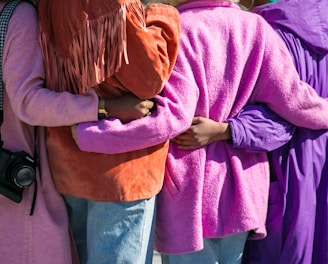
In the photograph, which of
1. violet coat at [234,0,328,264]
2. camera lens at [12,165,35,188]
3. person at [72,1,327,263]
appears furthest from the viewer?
violet coat at [234,0,328,264]

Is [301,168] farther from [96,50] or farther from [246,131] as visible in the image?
[96,50]

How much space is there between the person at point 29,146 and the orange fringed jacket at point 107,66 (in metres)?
0.04

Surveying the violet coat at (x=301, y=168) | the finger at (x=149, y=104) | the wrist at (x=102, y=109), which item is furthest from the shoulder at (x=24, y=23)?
the violet coat at (x=301, y=168)

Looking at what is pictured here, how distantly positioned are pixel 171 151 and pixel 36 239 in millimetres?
553

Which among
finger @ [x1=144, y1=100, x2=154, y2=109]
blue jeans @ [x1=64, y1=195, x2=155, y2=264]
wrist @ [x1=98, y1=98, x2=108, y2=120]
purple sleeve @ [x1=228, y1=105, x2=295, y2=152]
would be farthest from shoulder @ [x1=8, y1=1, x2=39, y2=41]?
purple sleeve @ [x1=228, y1=105, x2=295, y2=152]

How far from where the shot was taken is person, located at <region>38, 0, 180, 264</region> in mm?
2049

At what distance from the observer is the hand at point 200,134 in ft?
7.61

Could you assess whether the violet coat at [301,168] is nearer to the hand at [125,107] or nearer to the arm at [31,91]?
the hand at [125,107]

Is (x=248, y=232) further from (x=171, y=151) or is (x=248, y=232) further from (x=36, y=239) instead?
(x=36, y=239)

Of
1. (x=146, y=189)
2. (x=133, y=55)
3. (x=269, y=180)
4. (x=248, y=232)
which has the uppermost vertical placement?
(x=133, y=55)

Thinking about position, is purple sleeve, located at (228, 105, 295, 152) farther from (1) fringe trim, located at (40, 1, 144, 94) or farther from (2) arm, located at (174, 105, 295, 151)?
(1) fringe trim, located at (40, 1, 144, 94)

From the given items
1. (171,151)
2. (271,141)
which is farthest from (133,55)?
(271,141)

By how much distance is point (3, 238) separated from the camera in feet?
7.28

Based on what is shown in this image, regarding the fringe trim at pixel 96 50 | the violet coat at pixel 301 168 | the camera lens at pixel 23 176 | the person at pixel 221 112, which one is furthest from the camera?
the violet coat at pixel 301 168
